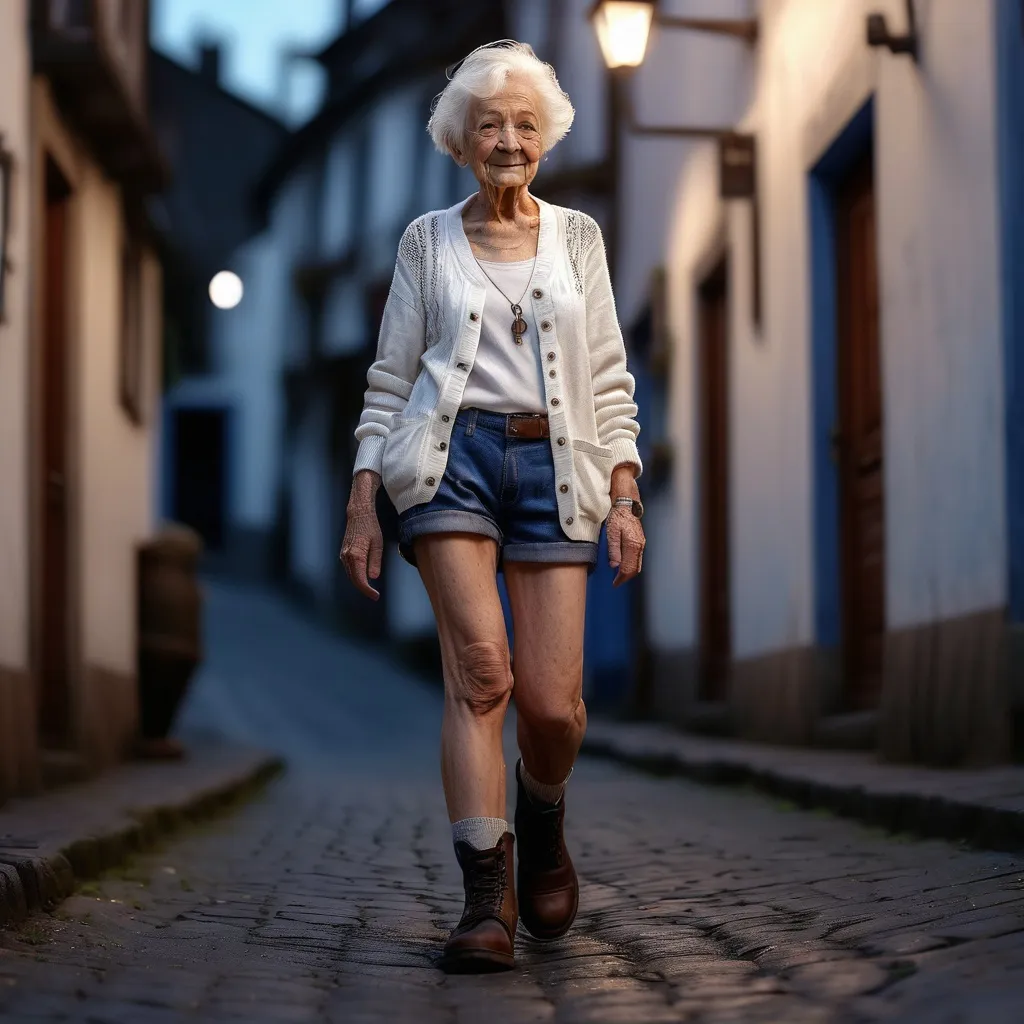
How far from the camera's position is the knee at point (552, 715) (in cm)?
383

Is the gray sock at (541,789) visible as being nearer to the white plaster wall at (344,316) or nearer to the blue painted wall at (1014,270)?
the blue painted wall at (1014,270)

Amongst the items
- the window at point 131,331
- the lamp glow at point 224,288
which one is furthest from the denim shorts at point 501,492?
the lamp glow at point 224,288

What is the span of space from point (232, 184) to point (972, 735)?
29931 mm

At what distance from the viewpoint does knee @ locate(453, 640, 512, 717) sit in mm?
3701

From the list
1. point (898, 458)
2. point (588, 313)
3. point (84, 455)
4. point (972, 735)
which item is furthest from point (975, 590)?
point (84, 455)

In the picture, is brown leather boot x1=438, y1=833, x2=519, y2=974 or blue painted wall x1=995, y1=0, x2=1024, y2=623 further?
blue painted wall x1=995, y1=0, x2=1024, y2=623

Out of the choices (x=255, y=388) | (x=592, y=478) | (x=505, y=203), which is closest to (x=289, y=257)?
(x=255, y=388)

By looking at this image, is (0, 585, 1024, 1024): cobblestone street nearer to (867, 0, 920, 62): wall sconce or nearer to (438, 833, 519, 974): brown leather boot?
(438, 833, 519, 974): brown leather boot

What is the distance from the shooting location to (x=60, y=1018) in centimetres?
299

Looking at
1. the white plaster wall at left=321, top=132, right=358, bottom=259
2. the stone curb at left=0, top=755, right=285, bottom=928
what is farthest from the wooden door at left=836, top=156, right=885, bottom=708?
the white plaster wall at left=321, top=132, right=358, bottom=259

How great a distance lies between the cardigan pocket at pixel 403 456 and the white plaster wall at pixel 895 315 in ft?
9.78

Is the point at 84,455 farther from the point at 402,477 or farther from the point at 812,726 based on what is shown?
the point at 402,477

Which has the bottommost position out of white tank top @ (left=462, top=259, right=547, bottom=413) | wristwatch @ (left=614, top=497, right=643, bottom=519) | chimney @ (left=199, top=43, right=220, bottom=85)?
wristwatch @ (left=614, top=497, right=643, bottom=519)

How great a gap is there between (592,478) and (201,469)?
29.1 m
